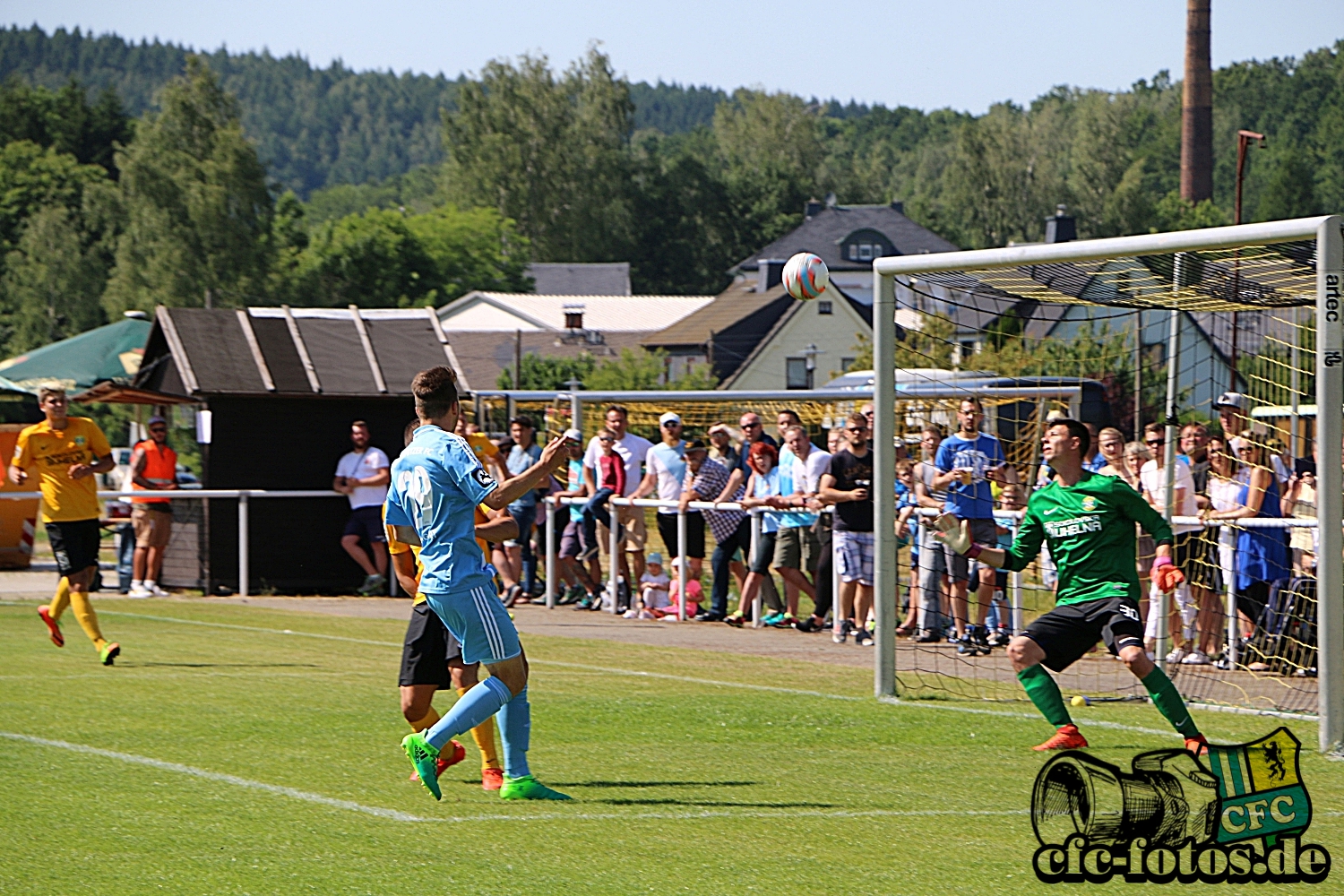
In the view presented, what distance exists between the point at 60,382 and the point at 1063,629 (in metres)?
20.9

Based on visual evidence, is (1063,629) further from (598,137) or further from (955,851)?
(598,137)

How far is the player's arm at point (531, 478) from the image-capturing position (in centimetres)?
665

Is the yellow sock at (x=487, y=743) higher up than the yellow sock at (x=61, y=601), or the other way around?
the yellow sock at (x=61, y=601)

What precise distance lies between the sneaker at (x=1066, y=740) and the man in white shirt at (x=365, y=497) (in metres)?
11.5

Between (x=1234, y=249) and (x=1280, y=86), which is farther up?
(x=1280, y=86)

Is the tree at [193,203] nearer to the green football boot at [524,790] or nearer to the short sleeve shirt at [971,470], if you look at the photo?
the short sleeve shirt at [971,470]

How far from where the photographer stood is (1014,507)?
567 inches

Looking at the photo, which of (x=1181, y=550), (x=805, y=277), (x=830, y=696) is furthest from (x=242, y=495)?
(x=1181, y=550)

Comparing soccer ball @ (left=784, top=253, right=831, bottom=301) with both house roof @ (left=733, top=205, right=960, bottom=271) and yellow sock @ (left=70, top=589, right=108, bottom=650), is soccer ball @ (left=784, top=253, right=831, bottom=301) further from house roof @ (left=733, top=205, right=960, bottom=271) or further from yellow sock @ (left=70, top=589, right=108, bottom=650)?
house roof @ (left=733, top=205, right=960, bottom=271)

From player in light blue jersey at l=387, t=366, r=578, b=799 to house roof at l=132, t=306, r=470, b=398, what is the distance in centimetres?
1244

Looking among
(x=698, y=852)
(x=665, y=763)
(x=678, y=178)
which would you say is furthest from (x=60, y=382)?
(x=678, y=178)

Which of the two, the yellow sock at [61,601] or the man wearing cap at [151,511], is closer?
the yellow sock at [61,601]

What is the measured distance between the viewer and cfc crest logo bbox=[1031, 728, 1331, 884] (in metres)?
6.05

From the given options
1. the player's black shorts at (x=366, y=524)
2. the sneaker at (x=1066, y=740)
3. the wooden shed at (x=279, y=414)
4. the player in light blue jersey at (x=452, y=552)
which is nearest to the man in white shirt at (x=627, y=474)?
the player's black shorts at (x=366, y=524)
